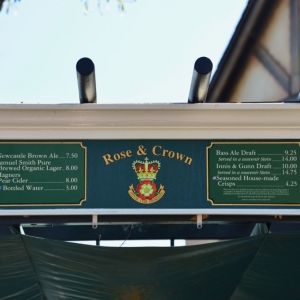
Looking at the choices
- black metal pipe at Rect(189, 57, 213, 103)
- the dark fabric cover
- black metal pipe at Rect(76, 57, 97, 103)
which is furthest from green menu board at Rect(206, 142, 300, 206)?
black metal pipe at Rect(76, 57, 97, 103)

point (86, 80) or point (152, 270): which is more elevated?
point (86, 80)

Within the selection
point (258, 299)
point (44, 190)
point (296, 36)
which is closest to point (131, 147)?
point (44, 190)

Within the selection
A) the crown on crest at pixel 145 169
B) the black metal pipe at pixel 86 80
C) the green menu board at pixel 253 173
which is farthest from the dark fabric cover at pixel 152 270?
the black metal pipe at pixel 86 80

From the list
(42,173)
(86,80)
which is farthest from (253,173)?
(42,173)

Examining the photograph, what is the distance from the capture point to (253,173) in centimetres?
674

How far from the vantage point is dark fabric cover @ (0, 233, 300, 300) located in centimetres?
623

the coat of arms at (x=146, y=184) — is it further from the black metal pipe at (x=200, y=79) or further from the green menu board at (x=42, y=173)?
the black metal pipe at (x=200, y=79)

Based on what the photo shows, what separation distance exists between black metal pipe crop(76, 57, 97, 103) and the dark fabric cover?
1.31 m

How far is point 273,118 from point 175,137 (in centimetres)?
90

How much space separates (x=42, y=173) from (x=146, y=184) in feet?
3.09

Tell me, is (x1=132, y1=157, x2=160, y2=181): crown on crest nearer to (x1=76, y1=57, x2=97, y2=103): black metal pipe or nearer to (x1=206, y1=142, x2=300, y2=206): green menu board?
(x1=206, y1=142, x2=300, y2=206): green menu board

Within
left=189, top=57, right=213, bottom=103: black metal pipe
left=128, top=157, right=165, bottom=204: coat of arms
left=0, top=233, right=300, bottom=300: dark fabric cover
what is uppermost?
left=189, top=57, right=213, bottom=103: black metal pipe

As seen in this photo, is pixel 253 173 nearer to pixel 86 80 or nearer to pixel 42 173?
pixel 86 80

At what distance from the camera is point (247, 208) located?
262 inches
